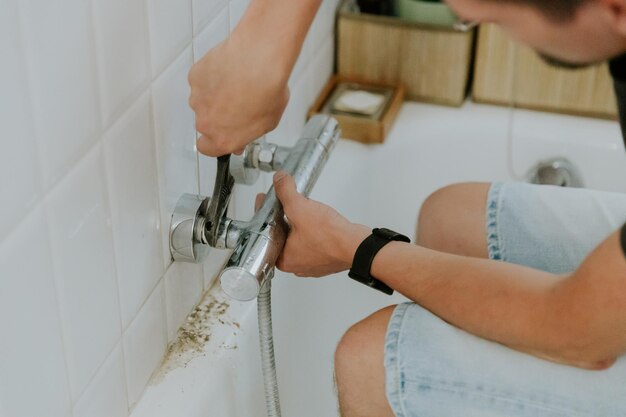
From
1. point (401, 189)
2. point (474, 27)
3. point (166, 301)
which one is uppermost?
point (474, 27)

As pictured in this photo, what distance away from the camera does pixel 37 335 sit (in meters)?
0.73

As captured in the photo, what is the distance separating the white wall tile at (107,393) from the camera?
842 mm

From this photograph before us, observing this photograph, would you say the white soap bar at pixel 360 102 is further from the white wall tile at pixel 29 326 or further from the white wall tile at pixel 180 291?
the white wall tile at pixel 29 326

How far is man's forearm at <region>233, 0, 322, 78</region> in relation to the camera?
2.71ft

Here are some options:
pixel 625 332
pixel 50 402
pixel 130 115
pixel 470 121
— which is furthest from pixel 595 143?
pixel 50 402

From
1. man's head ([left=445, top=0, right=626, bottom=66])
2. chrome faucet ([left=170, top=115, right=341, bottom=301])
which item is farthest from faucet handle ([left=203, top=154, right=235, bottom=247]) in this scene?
man's head ([left=445, top=0, right=626, bottom=66])

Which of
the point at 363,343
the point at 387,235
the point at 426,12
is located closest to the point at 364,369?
the point at 363,343

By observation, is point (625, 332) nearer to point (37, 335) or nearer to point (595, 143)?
point (37, 335)

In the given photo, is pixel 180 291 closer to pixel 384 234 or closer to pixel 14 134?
pixel 384 234

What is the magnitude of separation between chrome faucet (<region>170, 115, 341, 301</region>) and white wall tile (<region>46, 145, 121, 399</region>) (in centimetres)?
12

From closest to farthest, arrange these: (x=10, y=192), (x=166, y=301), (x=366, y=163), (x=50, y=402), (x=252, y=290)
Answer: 1. (x=10, y=192)
2. (x=50, y=402)
3. (x=252, y=290)
4. (x=166, y=301)
5. (x=366, y=163)

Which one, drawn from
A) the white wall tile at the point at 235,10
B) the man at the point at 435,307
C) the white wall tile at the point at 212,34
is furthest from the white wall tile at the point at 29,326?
the white wall tile at the point at 235,10

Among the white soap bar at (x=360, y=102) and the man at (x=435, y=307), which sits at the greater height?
the man at (x=435, y=307)

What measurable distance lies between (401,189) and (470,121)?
160mm
